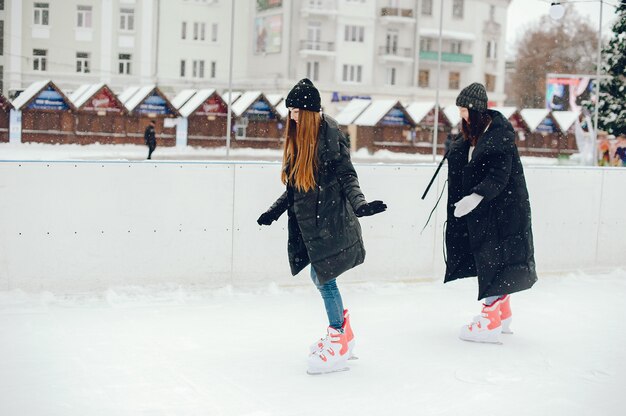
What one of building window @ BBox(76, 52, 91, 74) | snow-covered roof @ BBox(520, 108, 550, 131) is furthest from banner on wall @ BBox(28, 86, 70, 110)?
snow-covered roof @ BBox(520, 108, 550, 131)

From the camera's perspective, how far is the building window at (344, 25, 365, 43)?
12.0 meters

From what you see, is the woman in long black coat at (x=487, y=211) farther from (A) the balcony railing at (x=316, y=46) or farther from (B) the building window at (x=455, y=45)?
(B) the building window at (x=455, y=45)

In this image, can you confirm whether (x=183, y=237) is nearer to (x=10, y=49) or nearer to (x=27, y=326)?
(x=27, y=326)

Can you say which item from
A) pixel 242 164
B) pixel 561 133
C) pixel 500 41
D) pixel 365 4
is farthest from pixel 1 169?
pixel 500 41

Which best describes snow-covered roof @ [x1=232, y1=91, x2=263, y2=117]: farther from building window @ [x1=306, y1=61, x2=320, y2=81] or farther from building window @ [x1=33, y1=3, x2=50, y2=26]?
building window @ [x1=306, y1=61, x2=320, y2=81]

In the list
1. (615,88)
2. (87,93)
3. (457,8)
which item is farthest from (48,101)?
(615,88)

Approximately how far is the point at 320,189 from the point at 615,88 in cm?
882

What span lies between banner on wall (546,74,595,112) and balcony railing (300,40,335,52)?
9.71ft

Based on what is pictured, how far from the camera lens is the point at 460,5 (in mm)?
10617

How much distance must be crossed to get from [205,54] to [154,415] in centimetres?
427

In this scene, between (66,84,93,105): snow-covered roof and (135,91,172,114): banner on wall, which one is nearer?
(66,84,93,105): snow-covered roof

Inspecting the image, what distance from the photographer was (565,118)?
32.0 feet

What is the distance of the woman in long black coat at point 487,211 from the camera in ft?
13.1

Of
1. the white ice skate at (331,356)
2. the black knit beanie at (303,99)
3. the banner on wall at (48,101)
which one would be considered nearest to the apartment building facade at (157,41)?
the banner on wall at (48,101)
